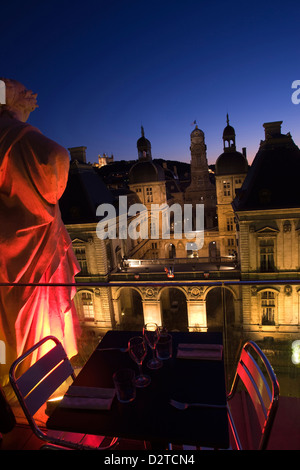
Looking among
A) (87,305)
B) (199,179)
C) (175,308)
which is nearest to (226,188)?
(175,308)

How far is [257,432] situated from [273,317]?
872 inches

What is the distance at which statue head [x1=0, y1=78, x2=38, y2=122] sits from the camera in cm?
374

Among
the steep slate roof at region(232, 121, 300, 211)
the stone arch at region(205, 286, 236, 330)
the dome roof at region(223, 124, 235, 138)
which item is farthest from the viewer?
the dome roof at region(223, 124, 235, 138)

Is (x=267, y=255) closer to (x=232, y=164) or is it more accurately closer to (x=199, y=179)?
(x=232, y=164)

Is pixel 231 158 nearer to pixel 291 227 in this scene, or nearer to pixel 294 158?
pixel 294 158

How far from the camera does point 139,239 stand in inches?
1426

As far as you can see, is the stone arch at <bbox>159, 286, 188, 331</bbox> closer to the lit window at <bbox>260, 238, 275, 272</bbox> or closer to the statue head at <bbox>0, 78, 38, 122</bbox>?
the lit window at <bbox>260, 238, 275, 272</bbox>

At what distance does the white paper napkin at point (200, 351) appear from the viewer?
9.67 feet

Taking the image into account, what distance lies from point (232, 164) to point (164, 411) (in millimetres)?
31693

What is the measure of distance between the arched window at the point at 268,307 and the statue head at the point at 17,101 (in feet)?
73.3

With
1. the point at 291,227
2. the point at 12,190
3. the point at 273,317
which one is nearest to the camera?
the point at 12,190

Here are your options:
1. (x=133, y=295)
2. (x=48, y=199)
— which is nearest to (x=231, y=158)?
(x=133, y=295)

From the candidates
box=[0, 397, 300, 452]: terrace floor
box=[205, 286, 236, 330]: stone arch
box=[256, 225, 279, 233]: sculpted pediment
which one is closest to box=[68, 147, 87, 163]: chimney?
box=[205, 286, 236, 330]: stone arch

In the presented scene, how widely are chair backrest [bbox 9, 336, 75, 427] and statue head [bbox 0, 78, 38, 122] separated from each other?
2752 mm
